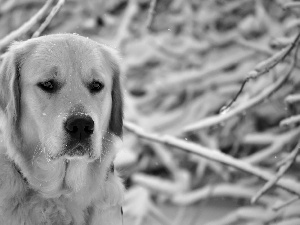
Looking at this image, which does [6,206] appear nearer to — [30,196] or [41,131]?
[30,196]

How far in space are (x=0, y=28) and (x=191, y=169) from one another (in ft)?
11.8

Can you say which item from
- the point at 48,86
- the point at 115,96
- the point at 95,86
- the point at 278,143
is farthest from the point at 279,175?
the point at 278,143

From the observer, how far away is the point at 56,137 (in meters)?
2.88

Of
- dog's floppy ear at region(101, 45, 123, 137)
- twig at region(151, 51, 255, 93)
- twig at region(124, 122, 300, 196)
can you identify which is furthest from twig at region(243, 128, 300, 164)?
dog's floppy ear at region(101, 45, 123, 137)

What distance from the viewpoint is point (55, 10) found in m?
3.15

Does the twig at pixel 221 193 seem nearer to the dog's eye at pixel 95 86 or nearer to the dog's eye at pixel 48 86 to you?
the dog's eye at pixel 95 86

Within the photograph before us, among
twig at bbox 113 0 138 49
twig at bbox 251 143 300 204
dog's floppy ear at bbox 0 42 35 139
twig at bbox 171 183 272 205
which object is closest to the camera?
dog's floppy ear at bbox 0 42 35 139

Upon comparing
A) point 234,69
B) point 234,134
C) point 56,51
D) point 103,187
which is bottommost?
point 234,134

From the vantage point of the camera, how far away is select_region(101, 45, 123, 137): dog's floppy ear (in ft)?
11.0

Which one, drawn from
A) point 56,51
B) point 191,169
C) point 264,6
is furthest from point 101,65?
point 191,169

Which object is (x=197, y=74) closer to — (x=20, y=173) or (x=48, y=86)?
(x=48, y=86)

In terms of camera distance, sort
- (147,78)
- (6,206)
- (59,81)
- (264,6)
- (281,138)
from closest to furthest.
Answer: (6,206)
(59,81)
(281,138)
(264,6)
(147,78)

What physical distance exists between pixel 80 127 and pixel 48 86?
1.04 ft

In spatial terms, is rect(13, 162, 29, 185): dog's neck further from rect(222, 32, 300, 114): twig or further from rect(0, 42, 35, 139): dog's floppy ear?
rect(222, 32, 300, 114): twig
